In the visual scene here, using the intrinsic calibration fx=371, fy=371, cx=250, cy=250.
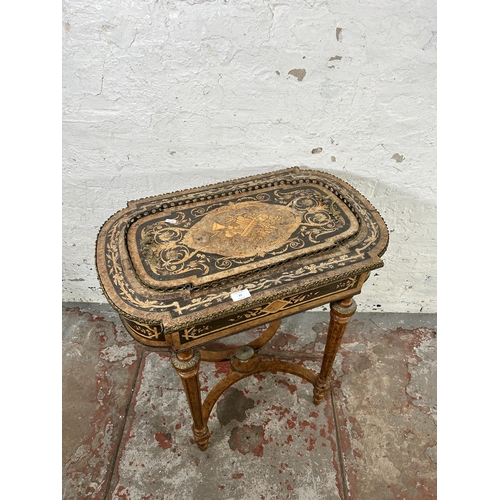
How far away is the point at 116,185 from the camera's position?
2.47 m

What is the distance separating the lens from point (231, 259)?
1.66 metres

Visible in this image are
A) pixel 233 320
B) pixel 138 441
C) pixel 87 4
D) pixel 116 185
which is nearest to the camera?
pixel 233 320

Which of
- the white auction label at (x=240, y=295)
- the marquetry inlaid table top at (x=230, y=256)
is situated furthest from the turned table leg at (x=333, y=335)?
the white auction label at (x=240, y=295)

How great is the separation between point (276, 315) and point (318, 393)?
40.4 inches

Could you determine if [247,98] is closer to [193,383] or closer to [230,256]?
[230,256]

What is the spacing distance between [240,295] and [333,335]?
2.53 feet

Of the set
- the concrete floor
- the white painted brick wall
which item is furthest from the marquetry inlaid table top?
the concrete floor

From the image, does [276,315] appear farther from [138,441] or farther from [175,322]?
[138,441]

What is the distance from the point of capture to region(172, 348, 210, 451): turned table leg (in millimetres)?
1626

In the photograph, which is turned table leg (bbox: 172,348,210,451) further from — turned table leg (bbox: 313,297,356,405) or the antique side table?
turned table leg (bbox: 313,297,356,405)

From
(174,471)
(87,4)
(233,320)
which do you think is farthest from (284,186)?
(174,471)

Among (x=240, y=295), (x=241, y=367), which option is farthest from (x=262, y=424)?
(x=240, y=295)

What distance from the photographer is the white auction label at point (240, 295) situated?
4.92ft

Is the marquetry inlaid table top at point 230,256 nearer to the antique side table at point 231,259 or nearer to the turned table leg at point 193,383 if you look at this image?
the antique side table at point 231,259
